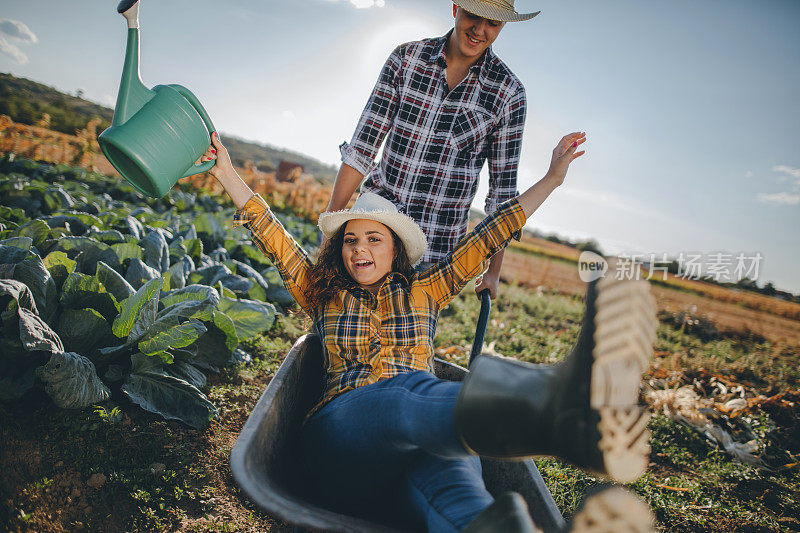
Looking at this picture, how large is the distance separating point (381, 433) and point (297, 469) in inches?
18.9

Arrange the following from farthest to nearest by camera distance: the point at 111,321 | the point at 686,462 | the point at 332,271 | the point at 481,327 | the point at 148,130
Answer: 1. the point at 686,462
2. the point at 111,321
3. the point at 481,327
4. the point at 332,271
5. the point at 148,130

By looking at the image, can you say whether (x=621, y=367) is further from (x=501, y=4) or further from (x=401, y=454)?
(x=501, y=4)

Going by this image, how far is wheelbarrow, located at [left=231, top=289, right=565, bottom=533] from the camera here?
984mm

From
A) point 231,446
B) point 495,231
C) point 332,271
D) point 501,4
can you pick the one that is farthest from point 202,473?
point 501,4

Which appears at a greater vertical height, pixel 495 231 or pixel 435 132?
pixel 435 132

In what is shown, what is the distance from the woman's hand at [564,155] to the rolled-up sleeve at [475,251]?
8.7 inches

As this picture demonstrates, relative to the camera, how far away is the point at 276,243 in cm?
191

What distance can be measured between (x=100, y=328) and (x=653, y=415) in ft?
13.6

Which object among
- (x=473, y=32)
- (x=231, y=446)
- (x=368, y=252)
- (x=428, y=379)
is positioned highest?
(x=473, y=32)

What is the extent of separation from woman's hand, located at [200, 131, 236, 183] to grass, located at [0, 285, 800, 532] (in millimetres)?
1170

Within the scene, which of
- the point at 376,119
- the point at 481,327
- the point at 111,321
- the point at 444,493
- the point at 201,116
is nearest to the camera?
the point at 444,493

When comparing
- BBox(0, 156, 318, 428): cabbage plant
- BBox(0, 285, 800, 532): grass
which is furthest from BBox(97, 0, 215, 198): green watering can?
BBox(0, 285, 800, 532): grass

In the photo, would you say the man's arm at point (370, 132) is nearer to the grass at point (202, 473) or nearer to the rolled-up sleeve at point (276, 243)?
the rolled-up sleeve at point (276, 243)

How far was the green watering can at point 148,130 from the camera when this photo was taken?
56.9 inches
